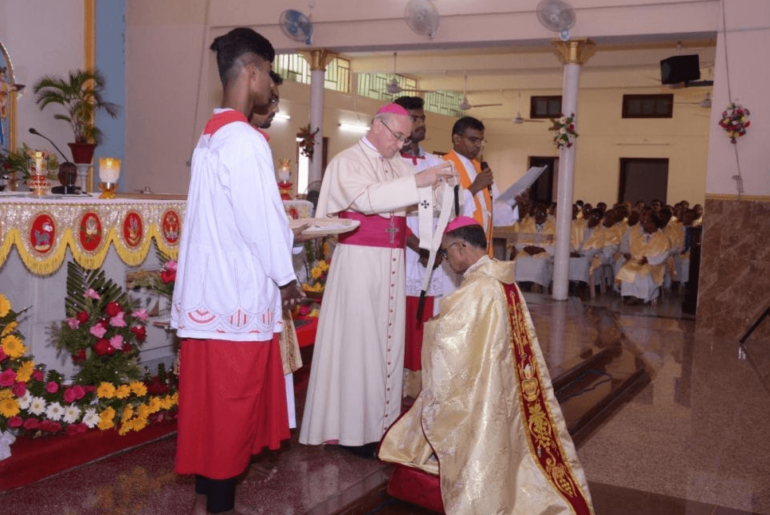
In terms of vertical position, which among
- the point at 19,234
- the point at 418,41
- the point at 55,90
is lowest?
the point at 19,234

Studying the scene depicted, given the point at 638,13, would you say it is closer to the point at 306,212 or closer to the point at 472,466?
the point at 306,212

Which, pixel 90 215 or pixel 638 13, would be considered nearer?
pixel 90 215

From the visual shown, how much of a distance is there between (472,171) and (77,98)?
7.15 metres

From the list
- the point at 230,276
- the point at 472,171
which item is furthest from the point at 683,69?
the point at 230,276

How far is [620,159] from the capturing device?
2175 cm

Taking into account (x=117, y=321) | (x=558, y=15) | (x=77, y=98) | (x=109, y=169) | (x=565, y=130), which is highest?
(x=558, y=15)

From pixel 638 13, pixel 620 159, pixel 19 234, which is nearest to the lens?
pixel 19 234

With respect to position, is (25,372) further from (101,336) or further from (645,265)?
(645,265)

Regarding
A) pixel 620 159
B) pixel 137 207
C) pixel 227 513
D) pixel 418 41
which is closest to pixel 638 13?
pixel 418 41

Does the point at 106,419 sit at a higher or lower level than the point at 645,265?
lower

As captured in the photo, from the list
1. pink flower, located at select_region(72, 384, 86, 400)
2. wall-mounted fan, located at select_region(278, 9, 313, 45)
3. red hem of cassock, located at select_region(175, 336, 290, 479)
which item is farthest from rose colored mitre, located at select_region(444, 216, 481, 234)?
wall-mounted fan, located at select_region(278, 9, 313, 45)

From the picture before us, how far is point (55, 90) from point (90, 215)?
718 centimetres

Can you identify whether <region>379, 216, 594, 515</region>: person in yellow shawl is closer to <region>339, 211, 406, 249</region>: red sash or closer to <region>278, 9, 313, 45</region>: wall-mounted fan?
<region>339, 211, 406, 249</region>: red sash

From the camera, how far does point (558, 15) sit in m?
10.4
